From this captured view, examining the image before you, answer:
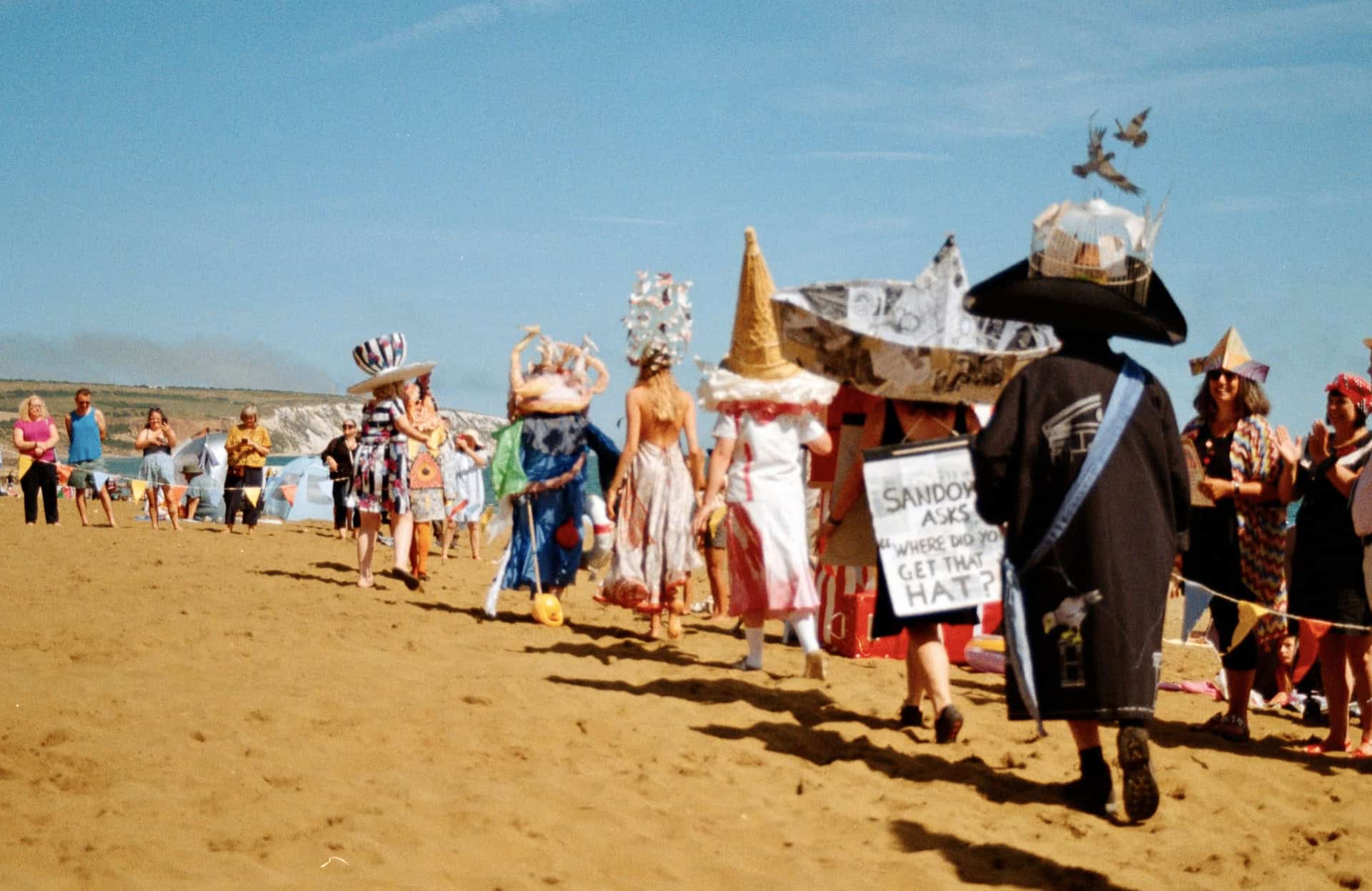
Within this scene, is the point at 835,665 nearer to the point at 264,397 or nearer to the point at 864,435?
the point at 864,435

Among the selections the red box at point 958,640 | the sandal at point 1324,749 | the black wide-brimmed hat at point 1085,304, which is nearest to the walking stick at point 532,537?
the red box at point 958,640

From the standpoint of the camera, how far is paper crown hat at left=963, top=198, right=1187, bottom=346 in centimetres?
521

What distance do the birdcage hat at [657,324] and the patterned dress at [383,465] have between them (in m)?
3.13

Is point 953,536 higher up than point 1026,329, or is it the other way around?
point 1026,329

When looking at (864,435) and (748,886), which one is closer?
(748,886)

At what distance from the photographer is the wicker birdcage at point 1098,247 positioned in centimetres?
528

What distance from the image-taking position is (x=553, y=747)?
19.8 feet

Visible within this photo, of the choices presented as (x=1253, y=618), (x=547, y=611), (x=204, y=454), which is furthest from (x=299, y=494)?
(x=1253, y=618)

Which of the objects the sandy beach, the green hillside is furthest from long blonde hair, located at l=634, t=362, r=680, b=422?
the green hillside

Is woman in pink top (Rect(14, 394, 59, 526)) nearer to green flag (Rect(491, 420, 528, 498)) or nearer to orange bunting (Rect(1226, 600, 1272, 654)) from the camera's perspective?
green flag (Rect(491, 420, 528, 498))

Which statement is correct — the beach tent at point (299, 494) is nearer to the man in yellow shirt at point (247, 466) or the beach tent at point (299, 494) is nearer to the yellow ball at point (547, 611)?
the man in yellow shirt at point (247, 466)

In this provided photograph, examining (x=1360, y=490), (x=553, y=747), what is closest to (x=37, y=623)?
(x=553, y=747)

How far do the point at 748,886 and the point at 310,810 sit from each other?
1.59 meters

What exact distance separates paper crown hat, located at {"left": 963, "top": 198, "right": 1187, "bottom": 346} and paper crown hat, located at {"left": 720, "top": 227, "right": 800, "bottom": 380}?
2891 millimetres
